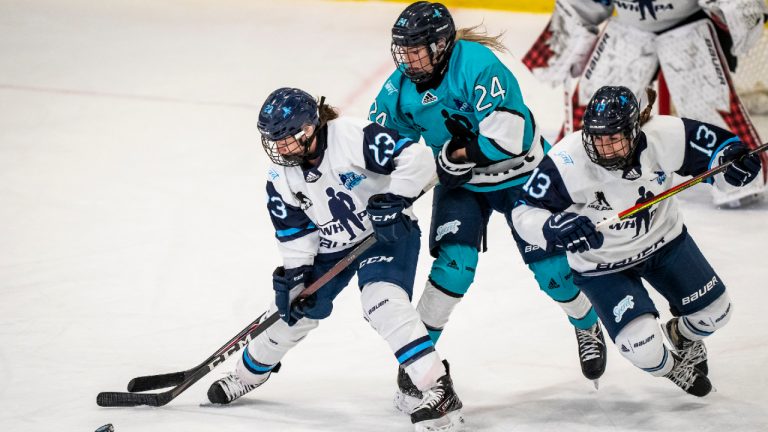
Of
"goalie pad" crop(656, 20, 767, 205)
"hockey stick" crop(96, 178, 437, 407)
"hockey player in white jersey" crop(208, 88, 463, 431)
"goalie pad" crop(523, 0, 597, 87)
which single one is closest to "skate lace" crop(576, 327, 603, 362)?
"hockey player in white jersey" crop(208, 88, 463, 431)

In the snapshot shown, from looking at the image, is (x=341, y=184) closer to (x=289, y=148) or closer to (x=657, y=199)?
(x=289, y=148)

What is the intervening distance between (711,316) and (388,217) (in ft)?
3.30

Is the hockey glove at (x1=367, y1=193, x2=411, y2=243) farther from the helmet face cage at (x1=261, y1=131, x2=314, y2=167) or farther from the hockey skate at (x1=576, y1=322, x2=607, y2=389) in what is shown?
the hockey skate at (x1=576, y1=322, x2=607, y2=389)

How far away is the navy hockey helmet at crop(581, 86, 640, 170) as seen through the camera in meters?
3.06

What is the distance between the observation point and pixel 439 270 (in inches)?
137

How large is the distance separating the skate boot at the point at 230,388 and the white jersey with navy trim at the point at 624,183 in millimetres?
965

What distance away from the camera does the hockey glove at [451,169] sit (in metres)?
3.49

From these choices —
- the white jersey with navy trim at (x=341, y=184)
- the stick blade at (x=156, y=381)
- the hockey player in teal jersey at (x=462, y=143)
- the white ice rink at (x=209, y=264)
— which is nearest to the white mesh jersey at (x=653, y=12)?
the white ice rink at (x=209, y=264)

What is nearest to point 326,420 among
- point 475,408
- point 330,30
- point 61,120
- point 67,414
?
point 475,408

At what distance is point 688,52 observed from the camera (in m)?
5.03

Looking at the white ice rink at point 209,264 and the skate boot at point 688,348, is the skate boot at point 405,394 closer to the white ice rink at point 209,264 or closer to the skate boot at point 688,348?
the white ice rink at point 209,264

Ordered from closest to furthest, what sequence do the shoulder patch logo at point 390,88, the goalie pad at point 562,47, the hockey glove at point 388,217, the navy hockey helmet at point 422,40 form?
the hockey glove at point 388,217
the navy hockey helmet at point 422,40
the shoulder patch logo at point 390,88
the goalie pad at point 562,47

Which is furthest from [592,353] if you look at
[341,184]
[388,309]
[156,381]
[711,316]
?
[156,381]

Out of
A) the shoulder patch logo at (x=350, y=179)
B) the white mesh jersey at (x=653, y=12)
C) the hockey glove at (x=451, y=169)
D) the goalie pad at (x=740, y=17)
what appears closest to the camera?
the shoulder patch logo at (x=350, y=179)
